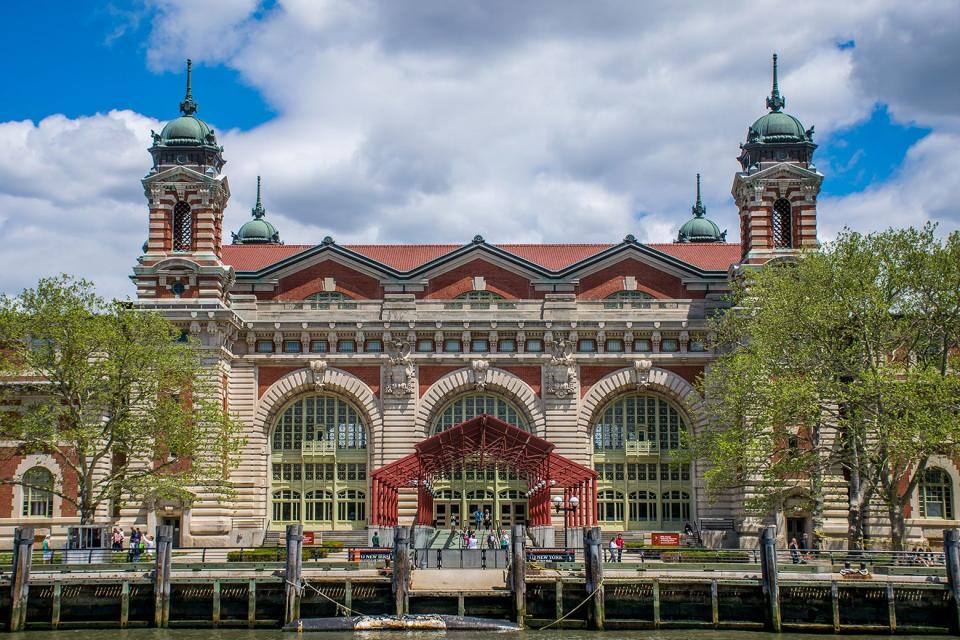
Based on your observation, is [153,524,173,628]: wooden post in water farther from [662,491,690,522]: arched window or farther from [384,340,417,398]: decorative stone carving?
[662,491,690,522]: arched window

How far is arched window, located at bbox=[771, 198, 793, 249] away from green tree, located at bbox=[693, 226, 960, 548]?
13975 mm

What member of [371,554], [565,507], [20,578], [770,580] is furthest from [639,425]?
[20,578]

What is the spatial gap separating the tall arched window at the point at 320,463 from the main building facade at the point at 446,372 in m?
0.08

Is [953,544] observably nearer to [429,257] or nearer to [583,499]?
[583,499]

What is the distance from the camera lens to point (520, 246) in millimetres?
75938

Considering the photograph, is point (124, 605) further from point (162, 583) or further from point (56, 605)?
point (56, 605)

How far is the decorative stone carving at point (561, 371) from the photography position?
6462 centimetres

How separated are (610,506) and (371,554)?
2152cm

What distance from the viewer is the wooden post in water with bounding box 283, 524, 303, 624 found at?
42.4m

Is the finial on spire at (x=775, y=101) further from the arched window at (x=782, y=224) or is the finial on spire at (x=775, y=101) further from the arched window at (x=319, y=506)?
the arched window at (x=319, y=506)

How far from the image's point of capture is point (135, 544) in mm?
54188

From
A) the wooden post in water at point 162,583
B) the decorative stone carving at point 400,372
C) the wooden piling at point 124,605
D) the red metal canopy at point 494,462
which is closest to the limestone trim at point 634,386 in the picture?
the red metal canopy at point 494,462

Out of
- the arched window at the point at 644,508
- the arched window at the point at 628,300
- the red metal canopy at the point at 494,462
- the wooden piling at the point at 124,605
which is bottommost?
the wooden piling at the point at 124,605

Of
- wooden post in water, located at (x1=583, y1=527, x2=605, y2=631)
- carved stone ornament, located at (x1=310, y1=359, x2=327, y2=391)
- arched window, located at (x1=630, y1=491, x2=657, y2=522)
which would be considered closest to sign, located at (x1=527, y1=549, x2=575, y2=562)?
wooden post in water, located at (x1=583, y1=527, x2=605, y2=631)
